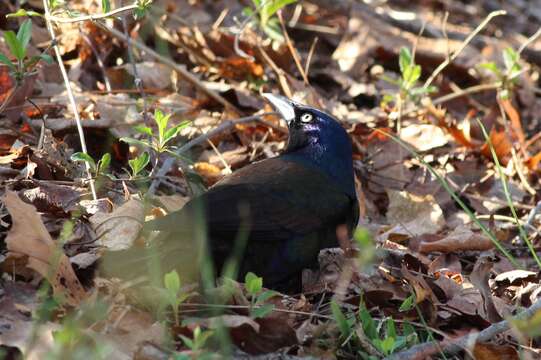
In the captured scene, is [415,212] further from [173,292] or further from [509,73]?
[173,292]

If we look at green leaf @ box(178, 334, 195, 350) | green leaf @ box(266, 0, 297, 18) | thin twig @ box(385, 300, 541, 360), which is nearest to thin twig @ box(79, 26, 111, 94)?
green leaf @ box(266, 0, 297, 18)

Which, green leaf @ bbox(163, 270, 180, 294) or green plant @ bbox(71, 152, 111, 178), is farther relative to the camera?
green plant @ bbox(71, 152, 111, 178)

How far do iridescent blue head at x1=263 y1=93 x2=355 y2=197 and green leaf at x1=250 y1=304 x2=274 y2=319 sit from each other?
4.21 ft

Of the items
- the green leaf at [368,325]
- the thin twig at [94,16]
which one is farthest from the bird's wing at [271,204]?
the thin twig at [94,16]

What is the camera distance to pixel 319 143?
4270 millimetres

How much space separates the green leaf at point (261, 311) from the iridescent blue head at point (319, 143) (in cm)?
128

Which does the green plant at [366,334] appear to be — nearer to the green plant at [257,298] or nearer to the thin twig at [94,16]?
the green plant at [257,298]

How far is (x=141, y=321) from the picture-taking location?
2.88 meters

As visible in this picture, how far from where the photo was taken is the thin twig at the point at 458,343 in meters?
2.85

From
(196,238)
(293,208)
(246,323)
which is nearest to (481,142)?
(293,208)

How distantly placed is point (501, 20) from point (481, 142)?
250 centimetres

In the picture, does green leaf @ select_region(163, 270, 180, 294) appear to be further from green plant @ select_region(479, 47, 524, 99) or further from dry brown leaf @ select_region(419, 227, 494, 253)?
green plant @ select_region(479, 47, 524, 99)

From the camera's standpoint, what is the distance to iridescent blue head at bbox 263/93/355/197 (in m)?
4.20

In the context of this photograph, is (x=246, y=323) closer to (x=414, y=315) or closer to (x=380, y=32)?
(x=414, y=315)
